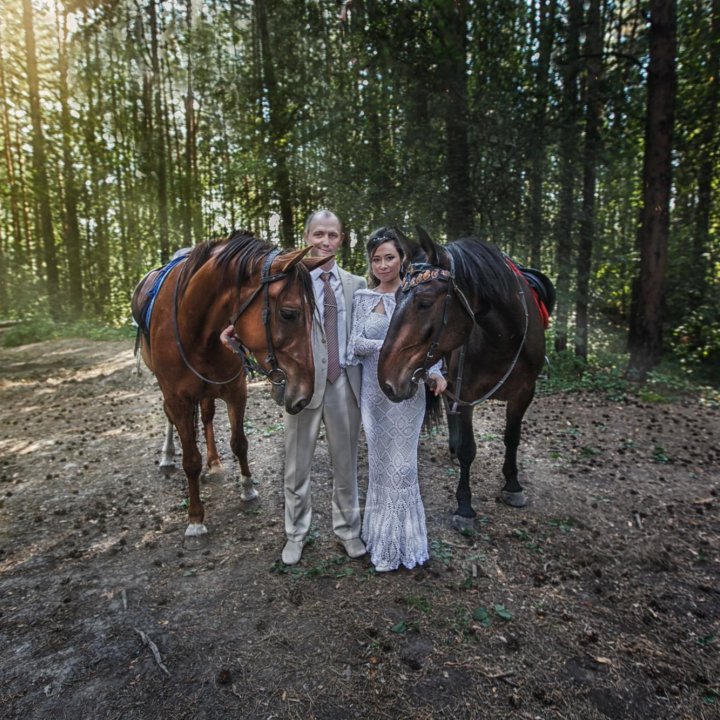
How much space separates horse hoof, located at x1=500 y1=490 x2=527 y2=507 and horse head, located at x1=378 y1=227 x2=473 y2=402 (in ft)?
6.22

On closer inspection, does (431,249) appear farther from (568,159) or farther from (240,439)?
(568,159)

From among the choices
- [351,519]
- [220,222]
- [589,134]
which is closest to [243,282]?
[351,519]

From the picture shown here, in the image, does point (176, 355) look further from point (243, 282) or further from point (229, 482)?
point (229, 482)

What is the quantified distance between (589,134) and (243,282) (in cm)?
737

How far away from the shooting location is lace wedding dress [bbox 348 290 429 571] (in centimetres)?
258

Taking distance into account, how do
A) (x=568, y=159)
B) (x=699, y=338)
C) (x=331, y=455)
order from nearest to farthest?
(x=331, y=455) < (x=568, y=159) < (x=699, y=338)

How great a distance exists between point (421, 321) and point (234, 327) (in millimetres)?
1126

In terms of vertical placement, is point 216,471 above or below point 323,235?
below

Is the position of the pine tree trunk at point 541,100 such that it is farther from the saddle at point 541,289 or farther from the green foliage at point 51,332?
the green foliage at point 51,332

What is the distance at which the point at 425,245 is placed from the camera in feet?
8.29

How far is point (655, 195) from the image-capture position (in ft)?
22.9

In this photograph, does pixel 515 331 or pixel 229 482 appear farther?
pixel 229 482

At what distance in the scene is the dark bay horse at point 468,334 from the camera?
2.35 meters

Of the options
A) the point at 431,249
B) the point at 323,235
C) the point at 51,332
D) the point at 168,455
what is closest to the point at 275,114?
the point at 168,455
